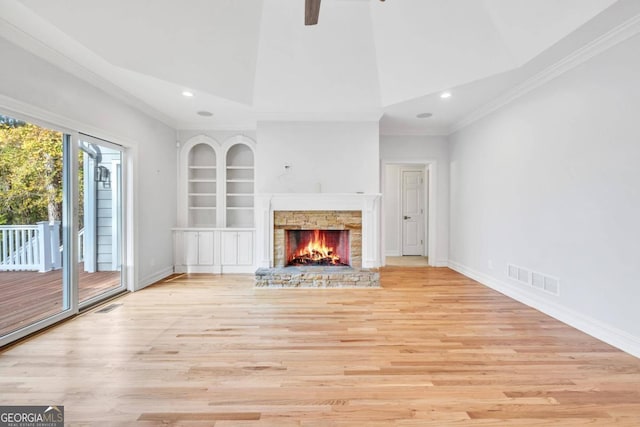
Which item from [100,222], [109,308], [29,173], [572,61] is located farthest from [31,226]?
[572,61]

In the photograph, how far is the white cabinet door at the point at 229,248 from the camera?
Answer: 4945 millimetres

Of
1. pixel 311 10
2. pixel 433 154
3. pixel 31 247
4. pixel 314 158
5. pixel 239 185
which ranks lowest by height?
pixel 31 247

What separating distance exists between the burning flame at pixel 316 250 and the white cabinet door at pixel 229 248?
1.11 meters

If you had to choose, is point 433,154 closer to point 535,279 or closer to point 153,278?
point 535,279

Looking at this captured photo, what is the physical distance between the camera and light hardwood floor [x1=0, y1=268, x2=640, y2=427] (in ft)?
5.32

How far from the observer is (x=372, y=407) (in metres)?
1.66

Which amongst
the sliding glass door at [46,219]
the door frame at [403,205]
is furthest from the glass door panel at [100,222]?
the door frame at [403,205]

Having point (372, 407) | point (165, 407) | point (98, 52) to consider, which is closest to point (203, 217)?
point (98, 52)

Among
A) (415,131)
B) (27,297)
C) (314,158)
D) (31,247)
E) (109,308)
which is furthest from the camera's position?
(415,131)

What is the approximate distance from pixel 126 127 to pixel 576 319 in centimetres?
566

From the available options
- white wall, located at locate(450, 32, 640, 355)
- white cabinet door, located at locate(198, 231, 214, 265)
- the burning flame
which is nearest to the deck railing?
white cabinet door, located at locate(198, 231, 214, 265)

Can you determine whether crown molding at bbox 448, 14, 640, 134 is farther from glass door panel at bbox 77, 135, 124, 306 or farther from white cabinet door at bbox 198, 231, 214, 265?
glass door panel at bbox 77, 135, 124, 306

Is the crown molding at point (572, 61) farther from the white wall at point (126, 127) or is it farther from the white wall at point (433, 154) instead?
the white wall at point (126, 127)

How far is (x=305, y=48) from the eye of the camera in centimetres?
361
